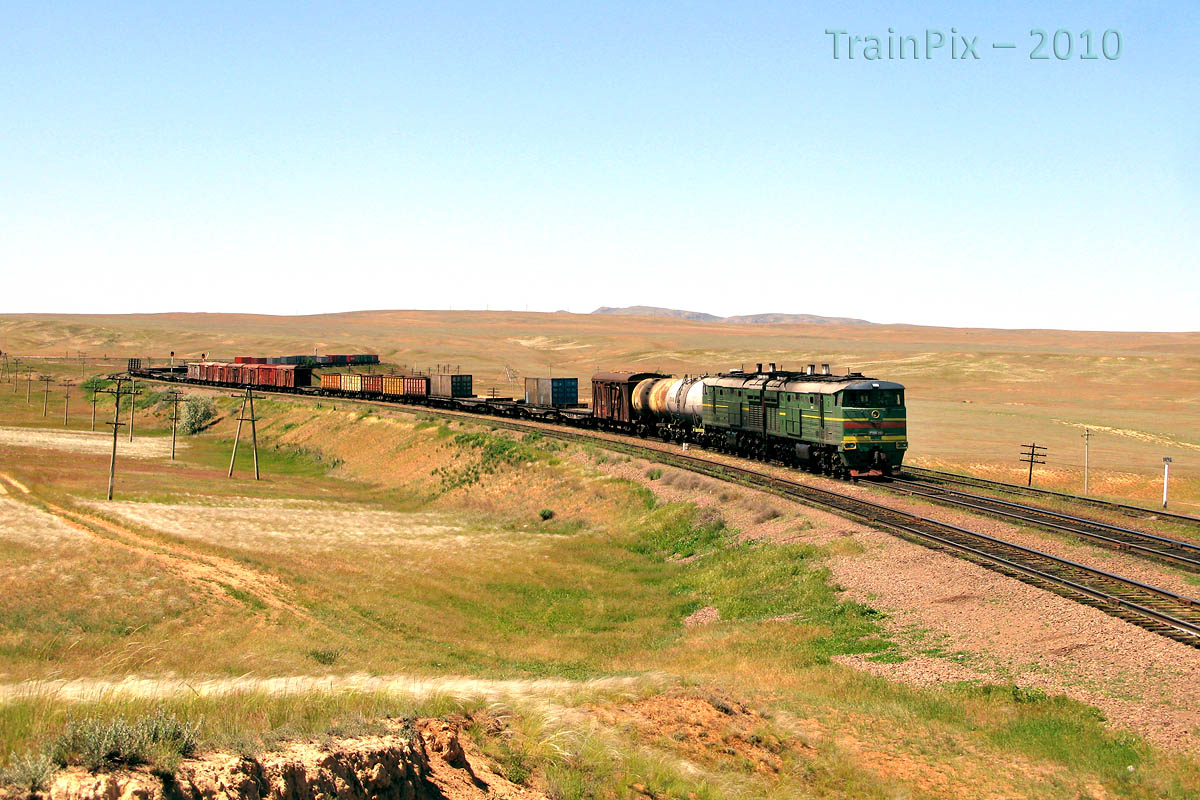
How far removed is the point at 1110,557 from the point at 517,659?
640 inches

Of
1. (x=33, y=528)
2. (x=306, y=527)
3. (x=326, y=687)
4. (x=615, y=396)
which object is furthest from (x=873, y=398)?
(x=33, y=528)

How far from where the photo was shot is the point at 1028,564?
23.9 m

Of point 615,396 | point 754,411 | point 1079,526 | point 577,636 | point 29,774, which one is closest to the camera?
point 29,774

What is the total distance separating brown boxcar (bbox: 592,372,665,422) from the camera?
6128 cm

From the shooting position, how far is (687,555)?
35188mm

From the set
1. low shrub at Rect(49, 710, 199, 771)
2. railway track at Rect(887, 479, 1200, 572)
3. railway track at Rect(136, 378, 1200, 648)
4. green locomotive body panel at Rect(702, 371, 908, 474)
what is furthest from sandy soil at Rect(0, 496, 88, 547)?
railway track at Rect(887, 479, 1200, 572)

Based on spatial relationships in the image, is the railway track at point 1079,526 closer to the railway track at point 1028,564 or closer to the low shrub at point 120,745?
the railway track at point 1028,564

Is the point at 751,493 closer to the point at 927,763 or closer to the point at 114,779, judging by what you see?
the point at 927,763

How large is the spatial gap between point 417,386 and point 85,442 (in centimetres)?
2967

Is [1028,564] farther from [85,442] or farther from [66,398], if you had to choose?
[66,398]

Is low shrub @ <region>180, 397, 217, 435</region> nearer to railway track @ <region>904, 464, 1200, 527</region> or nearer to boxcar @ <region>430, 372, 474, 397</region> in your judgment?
boxcar @ <region>430, 372, 474, 397</region>

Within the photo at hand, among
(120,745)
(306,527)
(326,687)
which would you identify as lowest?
(306,527)

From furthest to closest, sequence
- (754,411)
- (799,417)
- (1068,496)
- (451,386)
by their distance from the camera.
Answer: (451,386) < (754,411) < (799,417) < (1068,496)

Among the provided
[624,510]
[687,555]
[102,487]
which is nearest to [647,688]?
[687,555]
